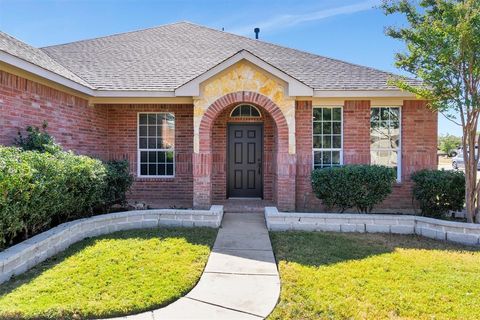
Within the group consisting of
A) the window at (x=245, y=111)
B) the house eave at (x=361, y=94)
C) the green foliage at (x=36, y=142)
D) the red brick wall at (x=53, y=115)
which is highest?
the house eave at (x=361, y=94)

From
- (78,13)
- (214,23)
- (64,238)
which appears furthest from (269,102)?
(214,23)

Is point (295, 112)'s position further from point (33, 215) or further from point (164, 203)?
point (33, 215)

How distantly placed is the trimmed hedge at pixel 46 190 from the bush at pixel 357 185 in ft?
17.8

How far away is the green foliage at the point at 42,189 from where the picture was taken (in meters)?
4.82

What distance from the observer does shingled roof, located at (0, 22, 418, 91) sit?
952cm

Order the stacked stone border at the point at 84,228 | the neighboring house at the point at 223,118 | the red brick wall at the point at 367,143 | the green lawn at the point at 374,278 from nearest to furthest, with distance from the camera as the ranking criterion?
the green lawn at the point at 374,278 → the stacked stone border at the point at 84,228 → the neighboring house at the point at 223,118 → the red brick wall at the point at 367,143

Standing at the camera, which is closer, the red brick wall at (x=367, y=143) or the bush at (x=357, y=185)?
the bush at (x=357, y=185)

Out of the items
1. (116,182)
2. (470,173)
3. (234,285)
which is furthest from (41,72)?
(470,173)

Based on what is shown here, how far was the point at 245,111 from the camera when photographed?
1061 centimetres

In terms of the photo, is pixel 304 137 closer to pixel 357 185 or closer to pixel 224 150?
pixel 357 185

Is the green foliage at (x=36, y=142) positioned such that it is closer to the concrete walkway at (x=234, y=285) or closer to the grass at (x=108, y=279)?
the grass at (x=108, y=279)

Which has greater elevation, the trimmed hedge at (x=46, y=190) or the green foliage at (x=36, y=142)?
the green foliage at (x=36, y=142)

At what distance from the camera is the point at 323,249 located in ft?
20.0

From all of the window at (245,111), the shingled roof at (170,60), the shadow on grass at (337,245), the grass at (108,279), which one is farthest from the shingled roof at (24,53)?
the shadow on grass at (337,245)
